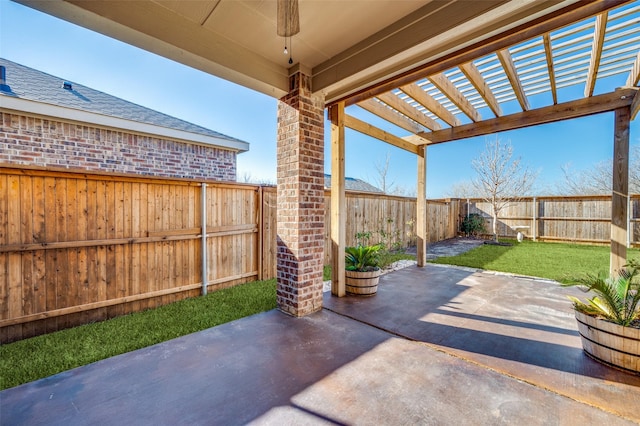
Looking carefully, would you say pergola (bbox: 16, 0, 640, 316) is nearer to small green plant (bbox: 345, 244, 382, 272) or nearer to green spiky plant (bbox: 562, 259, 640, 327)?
small green plant (bbox: 345, 244, 382, 272)

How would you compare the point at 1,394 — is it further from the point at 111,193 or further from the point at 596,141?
the point at 596,141

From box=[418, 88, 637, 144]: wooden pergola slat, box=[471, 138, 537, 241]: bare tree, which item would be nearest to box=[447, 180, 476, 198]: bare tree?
box=[471, 138, 537, 241]: bare tree

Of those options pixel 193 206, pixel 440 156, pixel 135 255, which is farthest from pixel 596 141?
pixel 135 255

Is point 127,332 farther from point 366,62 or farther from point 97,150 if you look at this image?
point 366,62

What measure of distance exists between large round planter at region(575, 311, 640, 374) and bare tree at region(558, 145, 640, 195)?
1550cm

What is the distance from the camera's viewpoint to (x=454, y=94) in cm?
388

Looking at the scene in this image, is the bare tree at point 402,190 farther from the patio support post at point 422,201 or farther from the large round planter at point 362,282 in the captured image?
the large round planter at point 362,282

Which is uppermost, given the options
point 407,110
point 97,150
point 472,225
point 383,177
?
point 383,177

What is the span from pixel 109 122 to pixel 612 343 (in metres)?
7.12

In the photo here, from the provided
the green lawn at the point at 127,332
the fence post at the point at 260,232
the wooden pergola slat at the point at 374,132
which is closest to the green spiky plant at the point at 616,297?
the green lawn at the point at 127,332

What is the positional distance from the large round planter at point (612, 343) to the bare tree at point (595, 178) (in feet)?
50.9

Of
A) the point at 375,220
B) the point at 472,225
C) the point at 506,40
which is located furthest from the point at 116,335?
the point at 472,225

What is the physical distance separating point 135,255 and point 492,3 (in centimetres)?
448

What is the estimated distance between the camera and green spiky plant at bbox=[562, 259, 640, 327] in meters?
2.09
